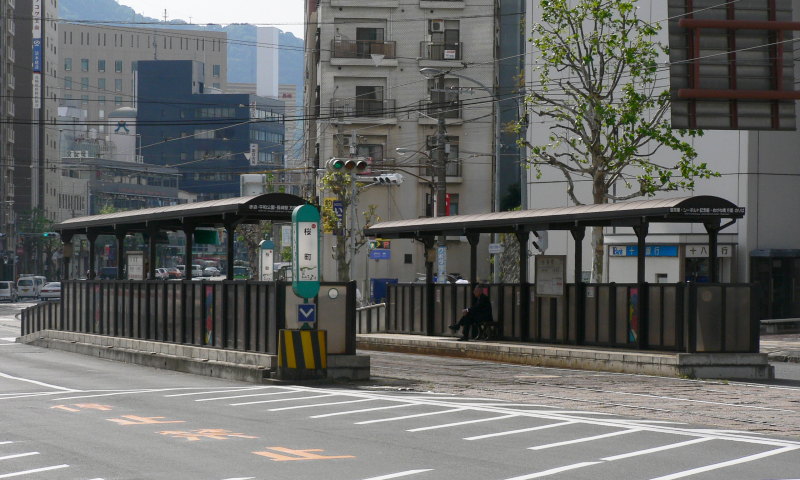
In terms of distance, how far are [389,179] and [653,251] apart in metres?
23.1

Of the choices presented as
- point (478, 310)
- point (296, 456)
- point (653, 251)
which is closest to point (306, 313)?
point (296, 456)

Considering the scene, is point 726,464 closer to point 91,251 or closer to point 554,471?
point 554,471

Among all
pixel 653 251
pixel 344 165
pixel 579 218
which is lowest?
pixel 653 251

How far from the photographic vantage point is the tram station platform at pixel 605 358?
19.8 m

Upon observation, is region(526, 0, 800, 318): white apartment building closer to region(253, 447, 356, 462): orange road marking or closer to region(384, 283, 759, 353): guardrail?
region(384, 283, 759, 353): guardrail

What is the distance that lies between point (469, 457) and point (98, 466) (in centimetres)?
337

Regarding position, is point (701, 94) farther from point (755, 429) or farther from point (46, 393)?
point (46, 393)

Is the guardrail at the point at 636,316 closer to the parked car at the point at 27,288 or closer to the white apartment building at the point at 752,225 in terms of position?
the white apartment building at the point at 752,225

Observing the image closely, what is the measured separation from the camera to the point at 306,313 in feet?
59.5

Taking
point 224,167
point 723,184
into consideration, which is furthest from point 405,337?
point 224,167

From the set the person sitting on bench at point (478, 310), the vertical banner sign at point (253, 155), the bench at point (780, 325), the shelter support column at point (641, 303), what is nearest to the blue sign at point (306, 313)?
the shelter support column at point (641, 303)

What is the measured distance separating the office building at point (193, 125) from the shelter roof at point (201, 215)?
13531cm

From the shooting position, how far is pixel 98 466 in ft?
31.0

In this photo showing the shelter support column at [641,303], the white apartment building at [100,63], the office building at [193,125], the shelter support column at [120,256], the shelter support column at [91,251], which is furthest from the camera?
the white apartment building at [100,63]
